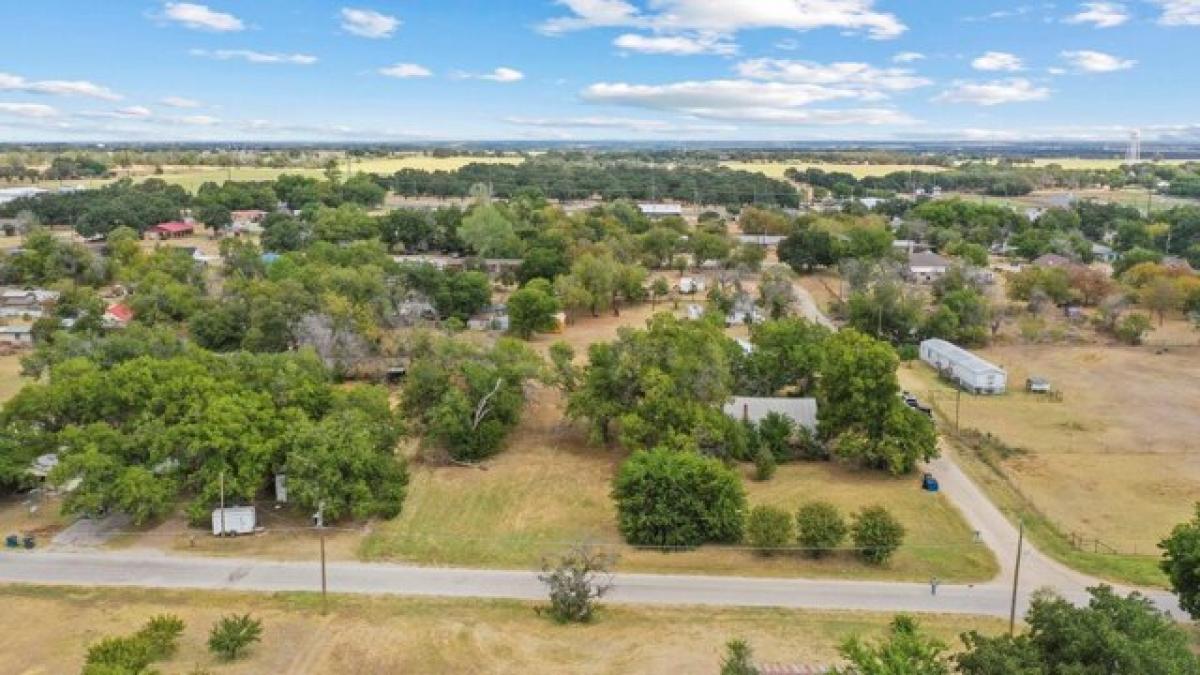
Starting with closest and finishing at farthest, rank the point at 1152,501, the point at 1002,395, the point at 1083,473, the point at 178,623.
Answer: the point at 178,623 → the point at 1152,501 → the point at 1083,473 → the point at 1002,395

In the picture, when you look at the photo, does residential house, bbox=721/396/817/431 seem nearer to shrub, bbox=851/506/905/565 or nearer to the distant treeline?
shrub, bbox=851/506/905/565

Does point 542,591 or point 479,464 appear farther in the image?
point 479,464

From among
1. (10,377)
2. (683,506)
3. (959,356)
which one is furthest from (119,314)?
(959,356)

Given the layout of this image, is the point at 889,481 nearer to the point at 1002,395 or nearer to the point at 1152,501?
the point at 1152,501

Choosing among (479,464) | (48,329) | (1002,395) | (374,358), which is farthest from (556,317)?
(48,329)

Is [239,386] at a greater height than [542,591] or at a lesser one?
greater

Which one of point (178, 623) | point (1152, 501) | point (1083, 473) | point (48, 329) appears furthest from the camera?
point (48, 329)
